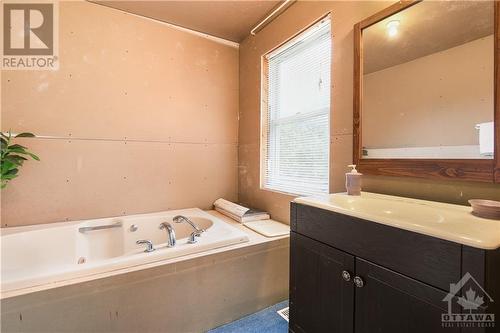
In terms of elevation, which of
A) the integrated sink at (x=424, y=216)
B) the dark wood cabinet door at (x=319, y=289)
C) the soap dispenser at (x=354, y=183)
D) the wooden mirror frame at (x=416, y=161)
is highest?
the wooden mirror frame at (x=416, y=161)

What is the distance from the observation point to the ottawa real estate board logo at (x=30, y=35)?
182 cm

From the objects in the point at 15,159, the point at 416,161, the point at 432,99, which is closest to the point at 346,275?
the point at 416,161

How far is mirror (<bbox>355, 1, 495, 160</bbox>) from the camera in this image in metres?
0.97

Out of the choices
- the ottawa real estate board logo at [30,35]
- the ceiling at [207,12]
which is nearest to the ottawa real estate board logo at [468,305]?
the ceiling at [207,12]

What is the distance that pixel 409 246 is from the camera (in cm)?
75

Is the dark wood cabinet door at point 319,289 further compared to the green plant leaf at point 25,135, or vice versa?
the green plant leaf at point 25,135

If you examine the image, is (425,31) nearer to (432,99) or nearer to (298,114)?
(432,99)

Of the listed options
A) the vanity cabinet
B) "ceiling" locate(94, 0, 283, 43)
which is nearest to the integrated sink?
the vanity cabinet

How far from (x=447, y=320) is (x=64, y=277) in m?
1.55

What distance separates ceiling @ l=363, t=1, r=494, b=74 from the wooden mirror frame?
0.11ft

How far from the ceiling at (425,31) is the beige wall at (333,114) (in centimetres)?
15

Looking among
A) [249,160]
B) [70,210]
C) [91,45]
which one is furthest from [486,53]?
[70,210]

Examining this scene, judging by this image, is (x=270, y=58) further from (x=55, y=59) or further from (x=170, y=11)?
(x=55, y=59)

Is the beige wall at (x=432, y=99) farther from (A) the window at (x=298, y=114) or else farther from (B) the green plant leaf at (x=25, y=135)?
(B) the green plant leaf at (x=25, y=135)
